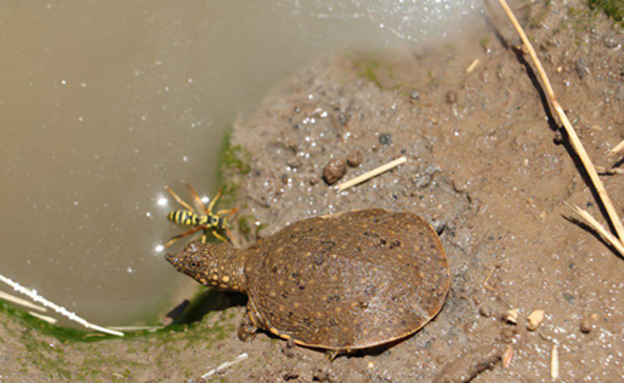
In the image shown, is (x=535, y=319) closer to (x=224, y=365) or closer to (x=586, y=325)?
(x=586, y=325)

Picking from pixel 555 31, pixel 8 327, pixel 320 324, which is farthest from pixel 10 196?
pixel 555 31

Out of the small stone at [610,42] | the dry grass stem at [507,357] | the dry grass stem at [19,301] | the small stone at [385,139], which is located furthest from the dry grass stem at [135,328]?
the small stone at [610,42]

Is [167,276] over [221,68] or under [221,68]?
under

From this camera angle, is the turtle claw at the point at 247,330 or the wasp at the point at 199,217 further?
the wasp at the point at 199,217

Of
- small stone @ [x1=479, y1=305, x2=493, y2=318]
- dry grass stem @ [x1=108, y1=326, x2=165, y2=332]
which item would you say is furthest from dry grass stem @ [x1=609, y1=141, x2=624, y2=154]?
dry grass stem @ [x1=108, y1=326, x2=165, y2=332]

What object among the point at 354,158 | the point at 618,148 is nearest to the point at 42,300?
the point at 354,158

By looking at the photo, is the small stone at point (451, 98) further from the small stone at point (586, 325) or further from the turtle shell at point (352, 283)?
the small stone at point (586, 325)

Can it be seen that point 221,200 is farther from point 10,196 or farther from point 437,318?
point 437,318
